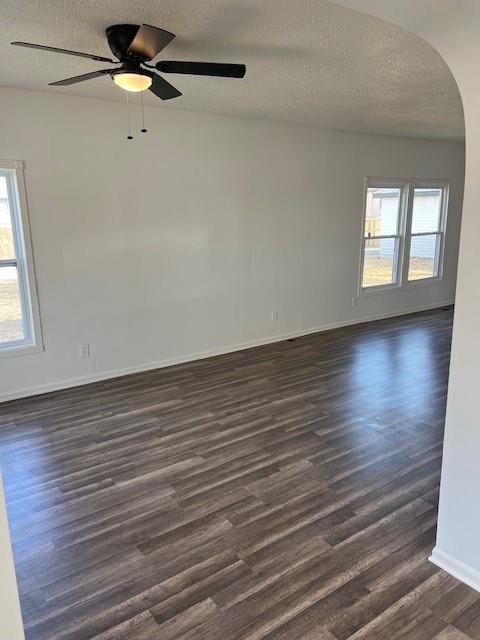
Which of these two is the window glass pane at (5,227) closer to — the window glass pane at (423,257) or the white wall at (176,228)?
the white wall at (176,228)

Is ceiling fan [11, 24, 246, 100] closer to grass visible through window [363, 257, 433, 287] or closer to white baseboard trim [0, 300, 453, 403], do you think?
white baseboard trim [0, 300, 453, 403]

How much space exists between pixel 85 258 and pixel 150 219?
81 centimetres

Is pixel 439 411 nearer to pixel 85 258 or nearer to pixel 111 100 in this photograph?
pixel 85 258

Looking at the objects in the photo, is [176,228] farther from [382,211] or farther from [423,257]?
[423,257]

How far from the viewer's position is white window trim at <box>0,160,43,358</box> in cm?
419

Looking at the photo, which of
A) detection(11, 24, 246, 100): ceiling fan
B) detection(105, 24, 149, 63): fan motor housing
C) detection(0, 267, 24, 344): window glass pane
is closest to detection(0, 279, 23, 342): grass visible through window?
detection(0, 267, 24, 344): window glass pane

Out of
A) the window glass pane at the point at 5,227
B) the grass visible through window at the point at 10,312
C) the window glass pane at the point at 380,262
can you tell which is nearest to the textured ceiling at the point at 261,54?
the window glass pane at the point at 5,227

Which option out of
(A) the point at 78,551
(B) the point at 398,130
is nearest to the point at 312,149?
(B) the point at 398,130

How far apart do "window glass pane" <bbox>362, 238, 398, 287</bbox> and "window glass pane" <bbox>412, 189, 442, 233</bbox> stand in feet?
2.00

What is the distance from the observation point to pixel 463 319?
2033 millimetres

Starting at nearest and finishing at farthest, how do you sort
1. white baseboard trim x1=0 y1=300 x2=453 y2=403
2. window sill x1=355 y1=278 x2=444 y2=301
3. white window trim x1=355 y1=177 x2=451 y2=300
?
white baseboard trim x1=0 y1=300 x2=453 y2=403, white window trim x1=355 y1=177 x2=451 y2=300, window sill x1=355 y1=278 x2=444 y2=301

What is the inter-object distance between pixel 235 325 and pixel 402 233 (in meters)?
3.45

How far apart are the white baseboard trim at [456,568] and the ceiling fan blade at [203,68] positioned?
9.08 feet

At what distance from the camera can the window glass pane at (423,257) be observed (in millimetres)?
7848
